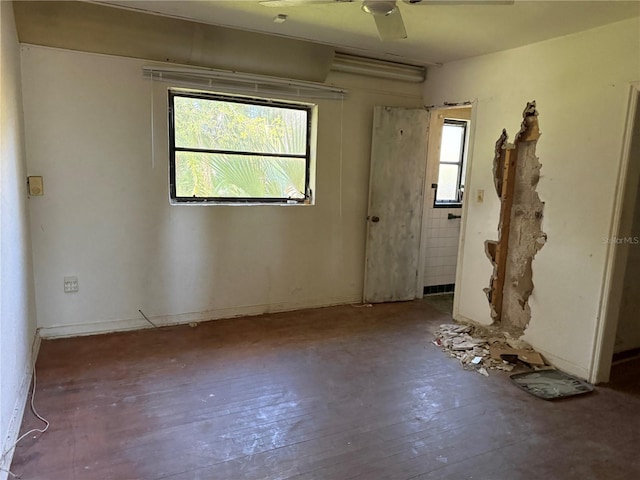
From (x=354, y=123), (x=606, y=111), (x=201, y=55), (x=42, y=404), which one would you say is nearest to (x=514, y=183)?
(x=606, y=111)

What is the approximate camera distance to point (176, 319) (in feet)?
12.7

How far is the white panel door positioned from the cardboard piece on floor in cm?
148

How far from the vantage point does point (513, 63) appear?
3541mm

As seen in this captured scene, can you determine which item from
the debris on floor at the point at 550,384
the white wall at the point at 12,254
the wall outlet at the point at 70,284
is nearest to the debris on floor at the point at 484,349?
the debris on floor at the point at 550,384

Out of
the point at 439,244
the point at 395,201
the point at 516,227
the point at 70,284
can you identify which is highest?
the point at 395,201

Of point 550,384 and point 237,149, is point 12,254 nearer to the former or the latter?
point 237,149

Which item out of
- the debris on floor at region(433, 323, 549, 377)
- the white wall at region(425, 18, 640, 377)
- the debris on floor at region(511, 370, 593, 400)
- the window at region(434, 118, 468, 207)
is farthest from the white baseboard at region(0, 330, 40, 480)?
the window at region(434, 118, 468, 207)

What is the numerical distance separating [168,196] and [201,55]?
4.06 ft

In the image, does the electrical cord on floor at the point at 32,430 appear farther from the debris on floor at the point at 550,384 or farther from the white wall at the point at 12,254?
the debris on floor at the point at 550,384

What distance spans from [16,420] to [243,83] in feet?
9.84

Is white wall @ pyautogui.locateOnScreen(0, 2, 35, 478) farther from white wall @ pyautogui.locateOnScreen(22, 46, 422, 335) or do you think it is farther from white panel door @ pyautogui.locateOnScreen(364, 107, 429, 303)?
white panel door @ pyautogui.locateOnScreen(364, 107, 429, 303)

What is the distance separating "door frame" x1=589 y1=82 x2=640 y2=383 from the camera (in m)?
2.77

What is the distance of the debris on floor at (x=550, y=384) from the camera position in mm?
2867

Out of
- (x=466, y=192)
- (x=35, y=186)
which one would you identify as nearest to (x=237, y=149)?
(x=35, y=186)
